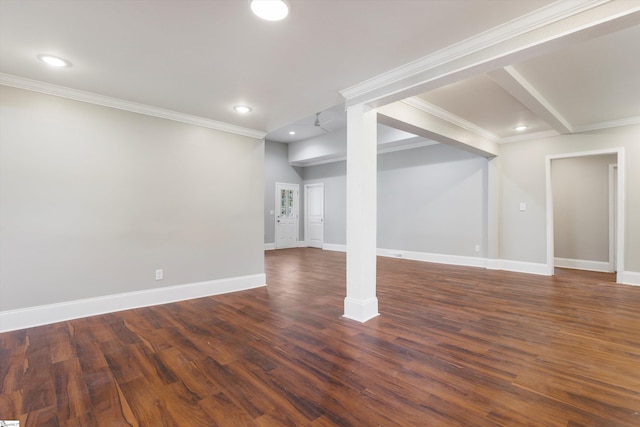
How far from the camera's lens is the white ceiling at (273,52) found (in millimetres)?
1824

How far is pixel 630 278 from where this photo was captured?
14.8ft

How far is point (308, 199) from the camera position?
30.9 ft

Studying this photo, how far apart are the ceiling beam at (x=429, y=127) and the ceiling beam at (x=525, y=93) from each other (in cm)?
96

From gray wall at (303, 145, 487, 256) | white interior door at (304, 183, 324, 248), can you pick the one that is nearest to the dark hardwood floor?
gray wall at (303, 145, 487, 256)

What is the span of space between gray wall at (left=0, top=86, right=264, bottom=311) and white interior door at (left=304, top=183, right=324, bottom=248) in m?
4.76

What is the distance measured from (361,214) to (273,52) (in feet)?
5.47

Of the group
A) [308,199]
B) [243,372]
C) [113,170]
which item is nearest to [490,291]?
[243,372]

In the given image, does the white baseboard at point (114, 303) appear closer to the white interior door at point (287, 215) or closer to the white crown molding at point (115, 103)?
the white crown molding at point (115, 103)

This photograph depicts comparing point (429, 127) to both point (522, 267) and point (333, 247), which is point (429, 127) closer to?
point (522, 267)

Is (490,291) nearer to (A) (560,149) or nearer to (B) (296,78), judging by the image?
(A) (560,149)

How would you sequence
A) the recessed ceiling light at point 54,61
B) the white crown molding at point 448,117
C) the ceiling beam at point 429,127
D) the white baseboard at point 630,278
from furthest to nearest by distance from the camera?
1. the white baseboard at point 630,278
2. the white crown molding at point 448,117
3. the ceiling beam at point 429,127
4. the recessed ceiling light at point 54,61

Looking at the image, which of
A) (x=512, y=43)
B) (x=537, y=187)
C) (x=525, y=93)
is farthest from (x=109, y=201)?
(x=537, y=187)

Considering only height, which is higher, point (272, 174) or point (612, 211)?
point (272, 174)

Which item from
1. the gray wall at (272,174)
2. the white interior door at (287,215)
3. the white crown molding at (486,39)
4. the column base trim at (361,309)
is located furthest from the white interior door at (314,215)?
the white crown molding at (486,39)
